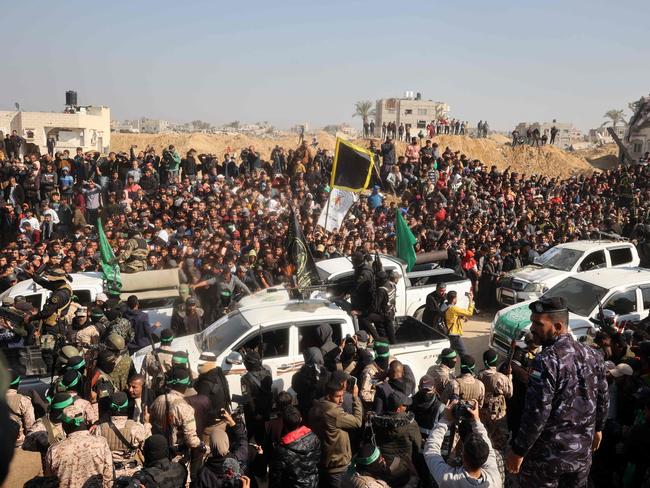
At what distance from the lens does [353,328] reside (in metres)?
8.18

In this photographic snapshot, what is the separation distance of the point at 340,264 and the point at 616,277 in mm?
5304

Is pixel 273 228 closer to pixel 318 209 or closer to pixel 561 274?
pixel 318 209

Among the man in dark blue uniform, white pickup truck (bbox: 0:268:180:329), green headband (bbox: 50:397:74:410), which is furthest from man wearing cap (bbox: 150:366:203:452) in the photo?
white pickup truck (bbox: 0:268:180:329)

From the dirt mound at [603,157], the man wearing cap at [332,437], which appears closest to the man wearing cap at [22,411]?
the man wearing cap at [332,437]

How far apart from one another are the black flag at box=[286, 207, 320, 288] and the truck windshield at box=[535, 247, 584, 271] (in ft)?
21.4

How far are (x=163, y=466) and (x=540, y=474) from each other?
272 centimetres

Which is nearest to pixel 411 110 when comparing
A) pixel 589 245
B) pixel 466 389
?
pixel 589 245

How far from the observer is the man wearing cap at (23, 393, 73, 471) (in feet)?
16.6

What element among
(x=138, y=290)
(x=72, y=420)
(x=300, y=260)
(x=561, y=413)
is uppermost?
(x=561, y=413)

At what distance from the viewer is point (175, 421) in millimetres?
5469

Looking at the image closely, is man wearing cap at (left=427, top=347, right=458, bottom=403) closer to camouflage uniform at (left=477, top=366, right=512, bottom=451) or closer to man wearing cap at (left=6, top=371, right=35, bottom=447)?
camouflage uniform at (left=477, top=366, right=512, bottom=451)

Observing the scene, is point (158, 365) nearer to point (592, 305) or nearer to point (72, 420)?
point (72, 420)

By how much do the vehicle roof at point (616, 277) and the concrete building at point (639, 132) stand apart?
3292cm

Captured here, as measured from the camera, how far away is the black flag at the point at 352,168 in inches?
500
